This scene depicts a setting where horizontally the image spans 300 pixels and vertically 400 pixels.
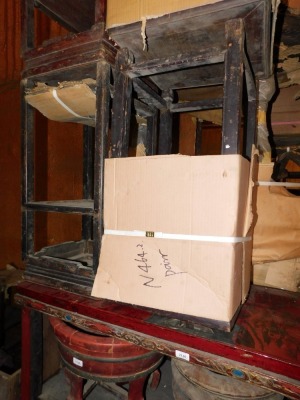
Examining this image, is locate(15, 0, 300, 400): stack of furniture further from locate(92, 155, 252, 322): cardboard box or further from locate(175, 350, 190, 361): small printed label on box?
locate(92, 155, 252, 322): cardboard box

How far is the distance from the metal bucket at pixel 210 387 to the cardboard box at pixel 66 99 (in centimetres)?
177

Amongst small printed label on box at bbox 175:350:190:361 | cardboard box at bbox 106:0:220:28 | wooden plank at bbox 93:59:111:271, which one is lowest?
small printed label on box at bbox 175:350:190:361

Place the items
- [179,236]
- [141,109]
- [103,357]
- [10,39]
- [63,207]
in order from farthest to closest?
[10,39]
[141,109]
[63,207]
[103,357]
[179,236]

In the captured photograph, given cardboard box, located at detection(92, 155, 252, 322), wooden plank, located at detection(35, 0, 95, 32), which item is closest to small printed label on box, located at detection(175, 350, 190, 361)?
cardboard box, located at detection(92, 155, 252, 322)

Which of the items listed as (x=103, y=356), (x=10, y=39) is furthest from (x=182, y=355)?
(x=10, y=39)

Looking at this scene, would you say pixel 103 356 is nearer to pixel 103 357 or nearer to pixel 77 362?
pixel 103 357

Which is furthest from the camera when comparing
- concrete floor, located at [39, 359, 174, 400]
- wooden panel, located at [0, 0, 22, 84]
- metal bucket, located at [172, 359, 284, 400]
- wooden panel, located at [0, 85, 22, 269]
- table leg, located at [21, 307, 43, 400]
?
wooden panel, located at [0, 85, 22, 269]

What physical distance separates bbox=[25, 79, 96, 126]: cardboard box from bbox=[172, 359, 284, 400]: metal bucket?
1.77 metres

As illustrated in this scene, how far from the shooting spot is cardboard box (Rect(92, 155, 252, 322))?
3.56 ft

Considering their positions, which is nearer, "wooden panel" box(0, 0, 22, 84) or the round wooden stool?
the round wooden stool

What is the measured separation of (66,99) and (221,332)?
1673 mm

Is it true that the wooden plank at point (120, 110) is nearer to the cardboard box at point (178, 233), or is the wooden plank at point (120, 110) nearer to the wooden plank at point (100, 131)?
the wooden plank at point (100, 131)

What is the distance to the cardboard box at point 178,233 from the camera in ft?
3.56

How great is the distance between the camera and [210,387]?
1391mm
